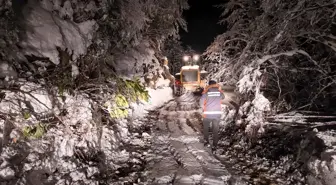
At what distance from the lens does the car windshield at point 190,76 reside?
22.1 m

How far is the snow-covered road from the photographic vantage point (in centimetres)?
595

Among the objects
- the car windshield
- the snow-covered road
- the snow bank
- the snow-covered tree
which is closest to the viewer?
the snow-covered road

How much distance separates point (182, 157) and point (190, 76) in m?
15.2

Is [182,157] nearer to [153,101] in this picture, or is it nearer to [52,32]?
[52,32]

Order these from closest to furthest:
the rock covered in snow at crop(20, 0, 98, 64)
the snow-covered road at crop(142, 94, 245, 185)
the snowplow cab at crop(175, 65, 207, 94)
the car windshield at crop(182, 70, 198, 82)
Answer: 1. the snow-covered road at crop(142, 94, 245, 185)
2. the rock covered in snow at crop(20, 0, 98, 64)
3. the snowplow cab at crop(175, 65, 207, 94)
4. the car windshield at crop(182, 70, 198, 82)

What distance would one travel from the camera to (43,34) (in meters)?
8.46

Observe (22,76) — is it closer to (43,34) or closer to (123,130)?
(43,34)

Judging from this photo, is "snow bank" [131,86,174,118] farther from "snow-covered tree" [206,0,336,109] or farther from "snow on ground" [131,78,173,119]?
"snow-covered tree" [206,0,336,109]

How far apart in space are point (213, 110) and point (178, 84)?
→ 13.4m

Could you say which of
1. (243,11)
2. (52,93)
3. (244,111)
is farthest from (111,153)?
(243,11)

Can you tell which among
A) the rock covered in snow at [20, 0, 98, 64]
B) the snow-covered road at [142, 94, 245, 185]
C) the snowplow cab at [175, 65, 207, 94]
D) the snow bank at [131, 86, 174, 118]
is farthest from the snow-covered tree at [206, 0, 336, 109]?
the snowplow cab at [175, 65, 207, 94]

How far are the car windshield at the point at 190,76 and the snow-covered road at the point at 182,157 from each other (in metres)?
9.98

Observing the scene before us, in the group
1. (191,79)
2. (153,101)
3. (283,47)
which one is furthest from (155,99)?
(283,47)

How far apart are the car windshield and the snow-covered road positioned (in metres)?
9.98
